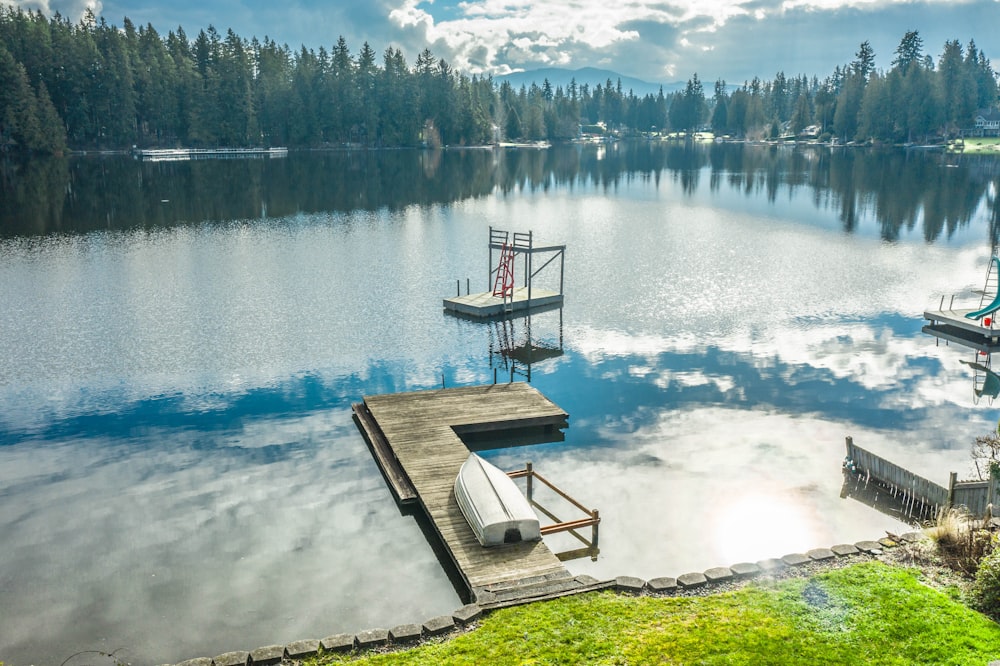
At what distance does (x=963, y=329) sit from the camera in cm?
4338

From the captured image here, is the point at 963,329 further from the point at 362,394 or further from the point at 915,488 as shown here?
the point at 362,394

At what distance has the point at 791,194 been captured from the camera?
110000 mm

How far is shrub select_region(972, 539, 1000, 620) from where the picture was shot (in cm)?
1498

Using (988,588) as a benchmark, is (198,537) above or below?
below

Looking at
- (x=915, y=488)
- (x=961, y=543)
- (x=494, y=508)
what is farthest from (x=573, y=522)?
(x=915, y=488)

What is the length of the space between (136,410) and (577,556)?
19441mm

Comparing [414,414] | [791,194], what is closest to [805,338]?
[414,414]

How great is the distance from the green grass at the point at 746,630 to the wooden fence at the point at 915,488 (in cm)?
550

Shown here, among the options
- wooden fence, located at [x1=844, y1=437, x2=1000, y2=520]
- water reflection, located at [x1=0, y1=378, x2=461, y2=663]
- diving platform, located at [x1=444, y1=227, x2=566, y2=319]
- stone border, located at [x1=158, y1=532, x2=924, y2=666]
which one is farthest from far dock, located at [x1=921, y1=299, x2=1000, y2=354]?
water reflection, located at [x1=0, y1=378, x2=461, y2=663]

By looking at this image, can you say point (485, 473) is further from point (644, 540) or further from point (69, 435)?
point (69, 435)

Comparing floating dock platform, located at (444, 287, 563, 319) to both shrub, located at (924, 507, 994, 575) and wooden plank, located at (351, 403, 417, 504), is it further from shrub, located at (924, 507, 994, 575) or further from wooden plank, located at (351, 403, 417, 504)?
shrub, located at (924, 507, 994, 575)

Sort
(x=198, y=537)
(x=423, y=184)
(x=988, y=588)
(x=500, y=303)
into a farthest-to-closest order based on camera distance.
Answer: (x=423, y=184), (x=500, y=303), (x=198, y=537), (x=988, y=588)

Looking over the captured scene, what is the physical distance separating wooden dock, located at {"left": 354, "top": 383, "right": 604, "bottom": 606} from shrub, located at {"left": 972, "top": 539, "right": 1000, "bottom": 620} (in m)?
7.89

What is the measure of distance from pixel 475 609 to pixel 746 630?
17.6ft
